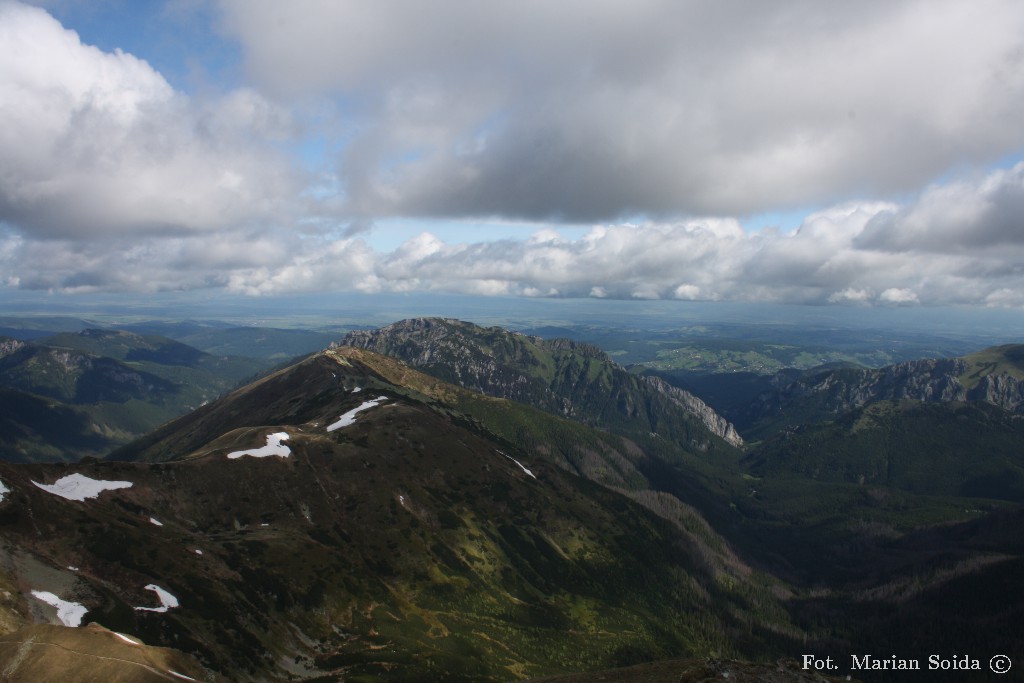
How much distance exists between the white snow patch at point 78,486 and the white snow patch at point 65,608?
2138 inches

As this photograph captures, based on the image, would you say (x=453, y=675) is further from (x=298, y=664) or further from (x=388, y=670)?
(x=298, y=664)

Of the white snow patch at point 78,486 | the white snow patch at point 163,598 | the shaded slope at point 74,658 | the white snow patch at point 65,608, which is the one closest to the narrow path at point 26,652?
the shaded slope at point 74,658

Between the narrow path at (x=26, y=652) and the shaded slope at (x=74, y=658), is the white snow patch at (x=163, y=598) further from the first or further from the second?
the narrow path at (x=26, y=652)

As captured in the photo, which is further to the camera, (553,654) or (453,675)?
(553,654)

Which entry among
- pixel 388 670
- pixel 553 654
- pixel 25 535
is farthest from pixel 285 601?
pixel 553 654

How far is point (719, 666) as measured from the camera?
81.9 meters

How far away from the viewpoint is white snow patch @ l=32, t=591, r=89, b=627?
347 feet

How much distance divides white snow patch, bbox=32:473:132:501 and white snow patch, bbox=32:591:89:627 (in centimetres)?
5432

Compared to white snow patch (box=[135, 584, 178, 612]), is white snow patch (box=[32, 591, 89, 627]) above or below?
above

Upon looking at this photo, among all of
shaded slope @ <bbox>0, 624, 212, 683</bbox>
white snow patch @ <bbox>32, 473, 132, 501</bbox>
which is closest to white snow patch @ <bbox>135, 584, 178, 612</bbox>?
shaded slope @ <bbox>0, 624, 212, 683</bbox>

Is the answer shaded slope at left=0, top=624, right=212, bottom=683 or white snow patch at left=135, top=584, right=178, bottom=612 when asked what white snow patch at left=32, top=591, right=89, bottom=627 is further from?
shaded slope at left=0, top=624, right=212, bottom=683

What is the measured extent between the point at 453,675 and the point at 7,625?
99.4 metres

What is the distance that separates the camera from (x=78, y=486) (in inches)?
6688

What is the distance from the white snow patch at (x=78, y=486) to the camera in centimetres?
16052
